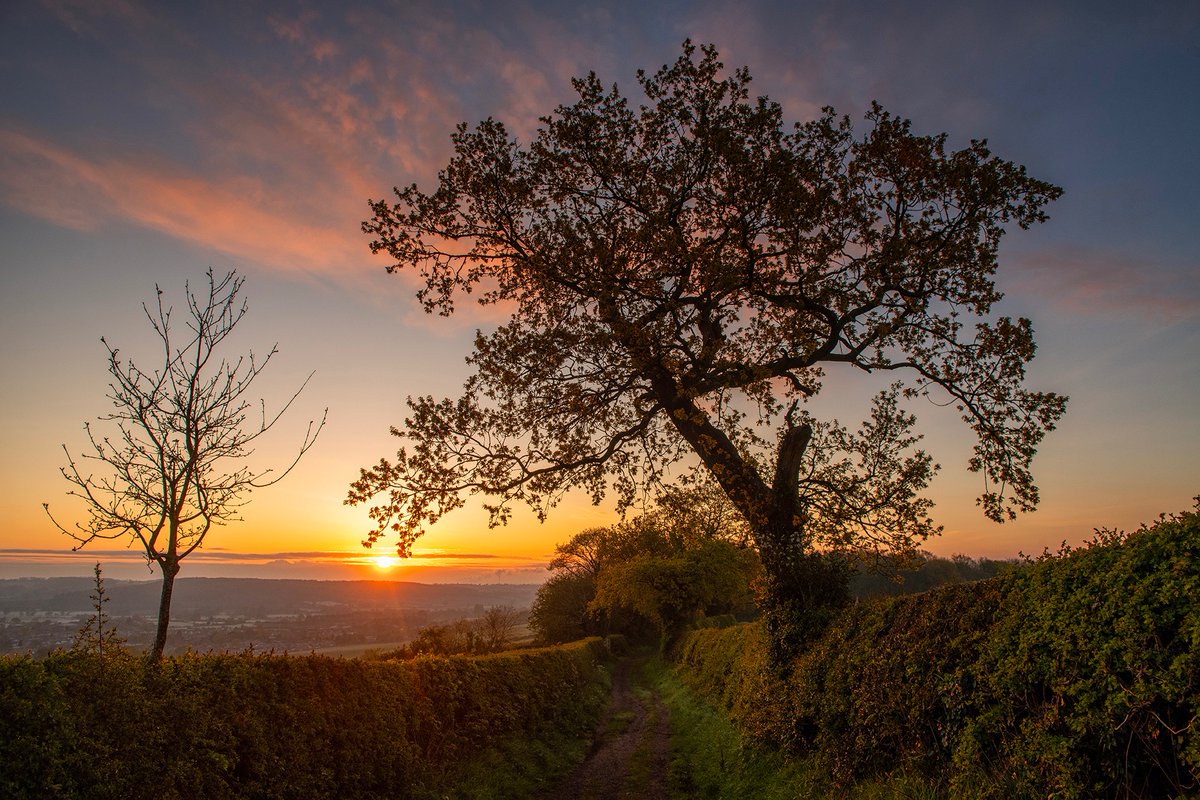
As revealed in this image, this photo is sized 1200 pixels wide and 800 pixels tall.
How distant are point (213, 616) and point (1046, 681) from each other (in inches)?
1800

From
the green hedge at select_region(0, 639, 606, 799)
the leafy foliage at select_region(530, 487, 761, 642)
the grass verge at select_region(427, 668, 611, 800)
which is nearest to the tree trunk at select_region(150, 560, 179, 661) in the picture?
the green hedge at select_region(0, 639, 606, 799)

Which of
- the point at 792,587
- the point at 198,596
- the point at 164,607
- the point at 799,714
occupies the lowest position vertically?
the point at 198,596

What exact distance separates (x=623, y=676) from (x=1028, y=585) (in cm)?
3725

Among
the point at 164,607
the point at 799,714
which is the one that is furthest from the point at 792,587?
the point at 164,607

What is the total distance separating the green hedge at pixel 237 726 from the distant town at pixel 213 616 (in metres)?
0.54

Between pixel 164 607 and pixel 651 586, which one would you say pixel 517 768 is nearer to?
pixel 164 607

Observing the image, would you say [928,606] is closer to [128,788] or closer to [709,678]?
[128,788]

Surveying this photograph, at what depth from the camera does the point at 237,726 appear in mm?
7785

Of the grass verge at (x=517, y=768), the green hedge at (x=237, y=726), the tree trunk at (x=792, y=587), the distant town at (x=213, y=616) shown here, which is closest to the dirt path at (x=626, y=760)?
the grass verge at (x=517, y=768)

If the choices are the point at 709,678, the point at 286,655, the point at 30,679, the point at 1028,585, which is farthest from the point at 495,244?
the point at 709,678

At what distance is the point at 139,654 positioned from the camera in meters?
7.24

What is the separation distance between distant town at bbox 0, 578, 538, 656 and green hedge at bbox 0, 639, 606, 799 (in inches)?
21.3

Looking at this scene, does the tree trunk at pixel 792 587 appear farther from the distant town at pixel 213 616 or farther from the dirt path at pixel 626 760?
the distant town at pixel 213 616

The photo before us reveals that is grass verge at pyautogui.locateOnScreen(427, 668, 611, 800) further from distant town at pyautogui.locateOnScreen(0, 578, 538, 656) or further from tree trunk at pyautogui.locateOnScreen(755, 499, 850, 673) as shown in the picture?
tree trunk at pyautogui.locateOnScreen(755, 499, 850, 673)
